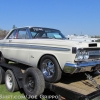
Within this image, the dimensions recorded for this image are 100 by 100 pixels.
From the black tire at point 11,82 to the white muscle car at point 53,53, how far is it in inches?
22.0

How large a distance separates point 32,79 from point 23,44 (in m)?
1.41

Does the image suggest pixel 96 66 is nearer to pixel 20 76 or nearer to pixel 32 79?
pixel 32 79

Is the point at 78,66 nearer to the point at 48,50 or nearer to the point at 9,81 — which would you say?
the point at 48,50

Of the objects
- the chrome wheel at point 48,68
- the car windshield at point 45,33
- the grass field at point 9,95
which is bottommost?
the grass field at point 9,95

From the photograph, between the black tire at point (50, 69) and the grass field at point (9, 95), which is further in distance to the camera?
the grass field at point (9, 95)

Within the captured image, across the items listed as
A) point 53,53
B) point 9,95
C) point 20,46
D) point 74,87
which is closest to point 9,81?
point 9,95

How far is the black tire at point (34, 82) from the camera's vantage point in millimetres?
4070

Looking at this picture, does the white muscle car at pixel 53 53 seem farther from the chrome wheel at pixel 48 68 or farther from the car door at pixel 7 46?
the car door at pixel 7 46

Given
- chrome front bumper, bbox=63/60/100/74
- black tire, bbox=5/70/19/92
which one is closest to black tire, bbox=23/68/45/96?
chrome front bumper, bbox=63/60/100/74

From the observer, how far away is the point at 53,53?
4.23 meters

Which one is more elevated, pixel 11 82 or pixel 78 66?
pixel 78 66

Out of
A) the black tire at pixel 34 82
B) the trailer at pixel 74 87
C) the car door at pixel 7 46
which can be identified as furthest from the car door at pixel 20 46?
the black tire at pixel 34 82

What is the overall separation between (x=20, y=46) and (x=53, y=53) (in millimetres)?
1671

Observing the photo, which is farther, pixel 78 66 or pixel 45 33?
pixel 45 33
